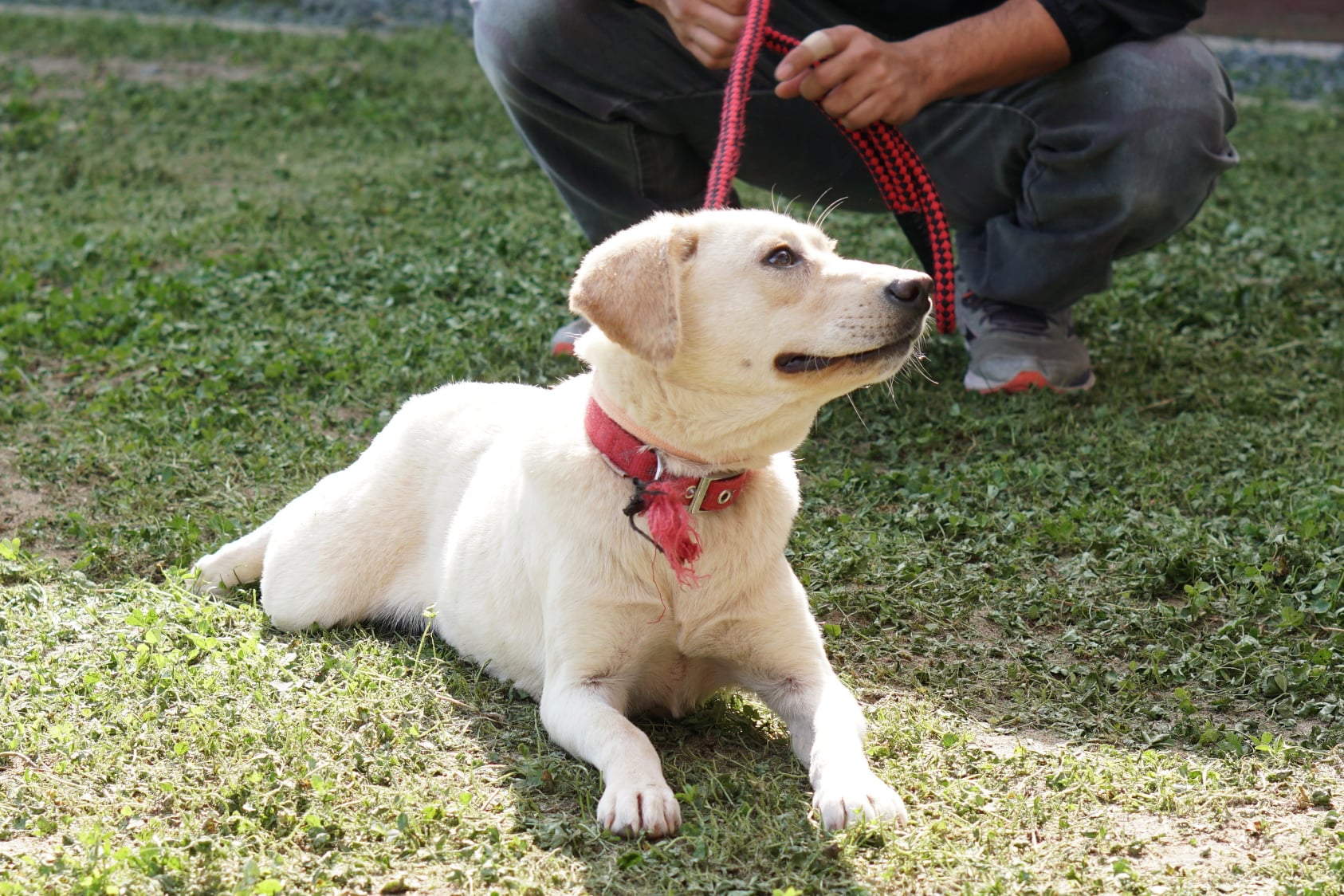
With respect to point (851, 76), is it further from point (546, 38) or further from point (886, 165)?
point (546, 38)

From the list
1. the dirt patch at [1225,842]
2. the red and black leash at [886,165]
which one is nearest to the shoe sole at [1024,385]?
the red and black leash at [886,165]

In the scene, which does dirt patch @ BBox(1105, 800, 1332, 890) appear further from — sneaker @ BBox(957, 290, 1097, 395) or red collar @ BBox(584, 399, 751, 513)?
sneaker @ BBox(957, 290, 1097, 395)

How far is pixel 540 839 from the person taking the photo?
2.32 m

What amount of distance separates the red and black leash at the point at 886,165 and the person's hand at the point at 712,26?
112mm

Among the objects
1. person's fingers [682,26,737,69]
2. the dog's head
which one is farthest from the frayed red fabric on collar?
person's fingers [682,26,737,69]

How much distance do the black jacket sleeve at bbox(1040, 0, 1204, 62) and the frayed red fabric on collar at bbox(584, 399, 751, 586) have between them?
225cm

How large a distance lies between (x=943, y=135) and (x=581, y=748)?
278 centimetres

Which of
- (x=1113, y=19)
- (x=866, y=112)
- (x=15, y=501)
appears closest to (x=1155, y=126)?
(x=1113, y=19)

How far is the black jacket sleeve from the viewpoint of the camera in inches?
162

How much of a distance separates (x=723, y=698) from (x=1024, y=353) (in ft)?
6.92

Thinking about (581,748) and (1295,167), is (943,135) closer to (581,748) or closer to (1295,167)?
(581,748)

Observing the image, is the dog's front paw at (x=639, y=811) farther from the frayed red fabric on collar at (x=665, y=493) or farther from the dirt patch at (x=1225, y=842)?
the dirt patch at (x=1225, y=842)

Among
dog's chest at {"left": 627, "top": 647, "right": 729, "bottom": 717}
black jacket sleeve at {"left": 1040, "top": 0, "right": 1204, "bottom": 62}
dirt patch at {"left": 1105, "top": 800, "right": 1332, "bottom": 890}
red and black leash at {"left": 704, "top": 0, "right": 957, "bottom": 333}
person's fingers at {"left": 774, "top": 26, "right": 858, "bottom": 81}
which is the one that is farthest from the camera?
black jacket sleeve at {"left": 1040, "top": 0, "right": 1204, "bottom": 62}

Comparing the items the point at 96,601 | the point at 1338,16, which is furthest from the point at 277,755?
the point at 1338,16
